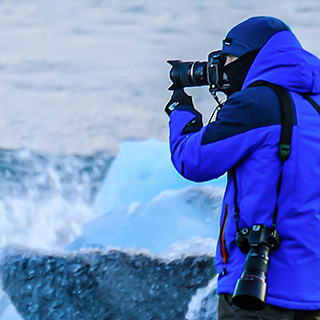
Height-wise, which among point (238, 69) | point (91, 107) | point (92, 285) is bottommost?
point (92, 285)

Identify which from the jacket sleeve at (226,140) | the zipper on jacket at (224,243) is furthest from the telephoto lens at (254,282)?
the jacket sleeve at (226,140)

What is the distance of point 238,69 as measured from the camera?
5.93ft

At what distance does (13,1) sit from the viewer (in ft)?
8.87

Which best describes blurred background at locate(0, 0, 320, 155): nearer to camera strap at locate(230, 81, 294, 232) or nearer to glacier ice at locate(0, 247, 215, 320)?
glacier ice at locate(0, 247, 215, 320)

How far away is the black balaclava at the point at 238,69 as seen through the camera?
178 centimetres

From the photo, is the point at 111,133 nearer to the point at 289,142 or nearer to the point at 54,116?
the point at 54,116

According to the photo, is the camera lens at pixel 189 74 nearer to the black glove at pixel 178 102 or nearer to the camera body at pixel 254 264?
the black glove at pixel 178 102

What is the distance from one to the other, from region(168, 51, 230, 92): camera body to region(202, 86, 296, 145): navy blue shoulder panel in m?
0.22

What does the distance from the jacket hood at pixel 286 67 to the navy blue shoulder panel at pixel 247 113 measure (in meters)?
0.05

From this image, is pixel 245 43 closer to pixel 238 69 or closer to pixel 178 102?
pixel 238 69

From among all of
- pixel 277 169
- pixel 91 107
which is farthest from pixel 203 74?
pixel 91 107

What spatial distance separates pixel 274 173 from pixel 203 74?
18.2 inches

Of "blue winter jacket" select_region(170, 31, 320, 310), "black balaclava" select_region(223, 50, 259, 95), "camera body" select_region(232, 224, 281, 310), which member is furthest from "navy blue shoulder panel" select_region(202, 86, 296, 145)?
"camera body" select_region(232, 224, 281, 310)

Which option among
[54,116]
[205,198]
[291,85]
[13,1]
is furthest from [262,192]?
[13,1]
